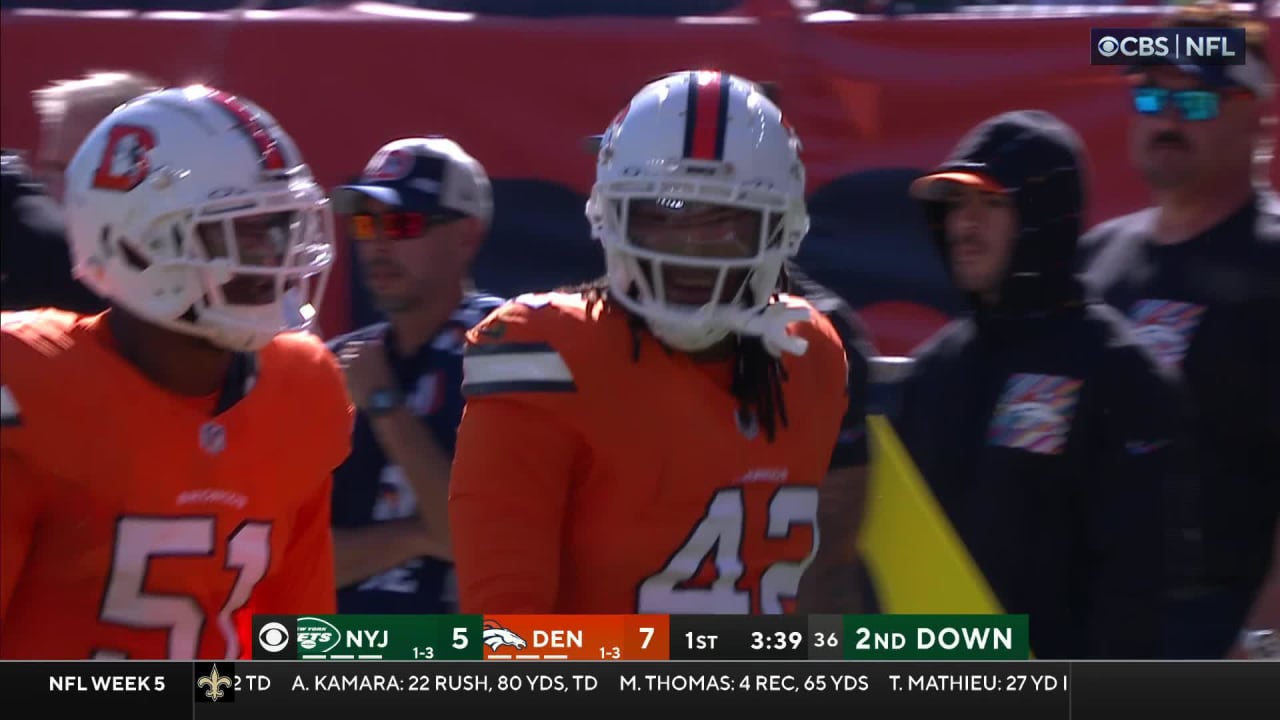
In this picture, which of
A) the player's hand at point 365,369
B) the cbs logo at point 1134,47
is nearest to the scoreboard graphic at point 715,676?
the player's hand at point 365,369

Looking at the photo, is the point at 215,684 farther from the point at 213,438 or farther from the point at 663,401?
the point at 663,401

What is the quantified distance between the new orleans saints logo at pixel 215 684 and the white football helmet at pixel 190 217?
1.07 feet

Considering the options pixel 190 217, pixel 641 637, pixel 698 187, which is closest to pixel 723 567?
pixel 641 637

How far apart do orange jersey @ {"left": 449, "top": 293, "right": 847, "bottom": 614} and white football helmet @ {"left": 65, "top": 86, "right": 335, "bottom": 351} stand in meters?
0.22

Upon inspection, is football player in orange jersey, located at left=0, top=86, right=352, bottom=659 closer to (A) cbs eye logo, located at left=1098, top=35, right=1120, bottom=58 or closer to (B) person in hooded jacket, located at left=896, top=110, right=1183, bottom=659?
(B) person in hooded jacket, located at left=896, top=110, right=1183, bottom=659

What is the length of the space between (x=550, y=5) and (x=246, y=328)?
1713mm

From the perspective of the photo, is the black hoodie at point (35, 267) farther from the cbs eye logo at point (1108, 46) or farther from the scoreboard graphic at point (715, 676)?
the cbs eye logo at point (1108, 46)

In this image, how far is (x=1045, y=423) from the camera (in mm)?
2113

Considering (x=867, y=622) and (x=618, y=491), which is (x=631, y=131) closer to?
(x=618, y=491)

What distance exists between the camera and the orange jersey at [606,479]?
1.77 m

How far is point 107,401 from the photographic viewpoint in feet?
5.85

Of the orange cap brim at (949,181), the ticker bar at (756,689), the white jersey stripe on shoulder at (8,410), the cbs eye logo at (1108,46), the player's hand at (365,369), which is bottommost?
the ticker bar at (756,689)

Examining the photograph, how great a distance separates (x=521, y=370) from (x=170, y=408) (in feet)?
1.08

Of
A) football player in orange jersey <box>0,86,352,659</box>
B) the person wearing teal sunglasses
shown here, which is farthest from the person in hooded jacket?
football player in orange jersey <box>0,86,352,659</box>
